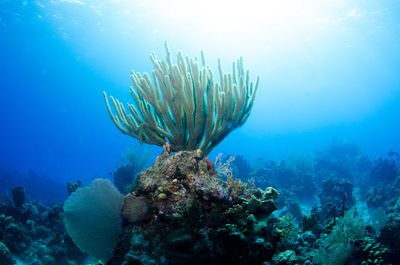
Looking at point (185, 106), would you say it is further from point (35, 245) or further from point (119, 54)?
point (119, 54)

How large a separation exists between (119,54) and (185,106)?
2245 inches

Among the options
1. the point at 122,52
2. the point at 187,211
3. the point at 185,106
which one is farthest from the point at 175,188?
the point at 122,52

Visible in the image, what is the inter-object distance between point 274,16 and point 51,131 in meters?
117

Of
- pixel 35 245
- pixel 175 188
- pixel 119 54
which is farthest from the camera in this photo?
pixel 119 54

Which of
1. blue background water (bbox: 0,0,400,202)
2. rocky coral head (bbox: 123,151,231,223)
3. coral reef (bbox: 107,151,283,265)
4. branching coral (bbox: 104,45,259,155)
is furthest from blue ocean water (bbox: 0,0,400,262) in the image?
coral reef (bbox: 107,151,283,265)

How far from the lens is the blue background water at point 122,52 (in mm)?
29172

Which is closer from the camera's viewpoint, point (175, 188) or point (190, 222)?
point (190, 222)

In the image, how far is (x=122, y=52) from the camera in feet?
169

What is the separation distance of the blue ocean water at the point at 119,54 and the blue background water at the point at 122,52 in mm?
266

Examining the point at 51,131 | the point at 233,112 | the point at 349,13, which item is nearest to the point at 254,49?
the point at 349,13

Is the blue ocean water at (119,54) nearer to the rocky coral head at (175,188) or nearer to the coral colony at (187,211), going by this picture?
the coral colony at (187,211)

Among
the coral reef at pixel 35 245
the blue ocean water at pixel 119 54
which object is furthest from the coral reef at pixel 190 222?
the blue ocean water at pixel 119 54

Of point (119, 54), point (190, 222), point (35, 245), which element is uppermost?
point (119, 54)

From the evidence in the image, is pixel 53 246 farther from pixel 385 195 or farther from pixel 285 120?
pixel 285 120
